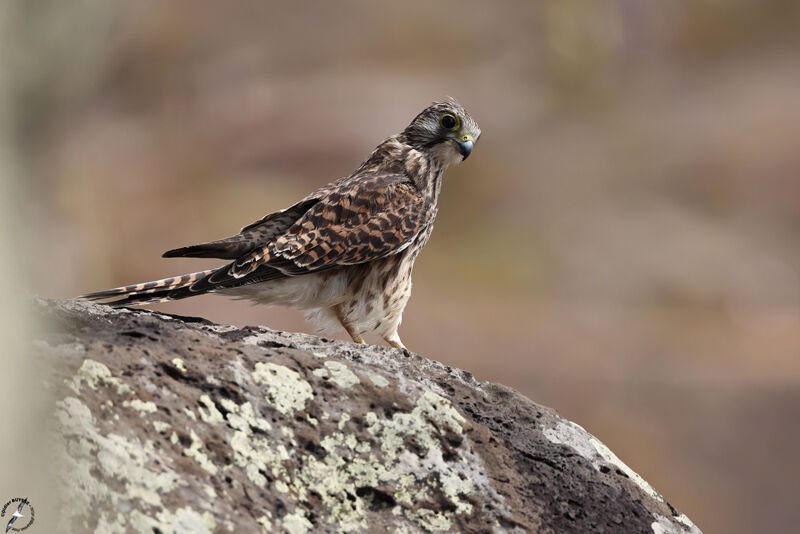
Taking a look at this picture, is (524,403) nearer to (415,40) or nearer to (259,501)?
(259,501)

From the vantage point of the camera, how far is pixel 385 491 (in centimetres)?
263

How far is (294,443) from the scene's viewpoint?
262 centimetres

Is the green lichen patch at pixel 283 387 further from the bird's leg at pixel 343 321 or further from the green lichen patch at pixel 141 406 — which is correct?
the bird's leg at pixel 343 321

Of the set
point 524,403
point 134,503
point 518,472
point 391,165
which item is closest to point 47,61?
point 134,503

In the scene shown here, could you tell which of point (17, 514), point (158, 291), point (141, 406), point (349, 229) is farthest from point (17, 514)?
point (349, 229)

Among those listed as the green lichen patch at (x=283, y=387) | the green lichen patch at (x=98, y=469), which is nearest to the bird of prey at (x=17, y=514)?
the green lichen patch at (x=98, y=469)

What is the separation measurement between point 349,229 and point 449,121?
44.8 inches

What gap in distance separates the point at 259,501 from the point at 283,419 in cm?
33

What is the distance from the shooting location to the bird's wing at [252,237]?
4547 millimetres

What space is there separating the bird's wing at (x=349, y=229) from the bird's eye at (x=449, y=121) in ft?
1.65

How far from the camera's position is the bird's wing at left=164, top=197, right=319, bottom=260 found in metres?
4.55

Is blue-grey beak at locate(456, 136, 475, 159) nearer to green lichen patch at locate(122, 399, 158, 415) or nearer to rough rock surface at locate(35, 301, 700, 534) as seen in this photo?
rough rock surface at locate(35, 301, 700, 534)

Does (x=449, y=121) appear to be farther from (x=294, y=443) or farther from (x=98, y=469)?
(x=98, y=469)

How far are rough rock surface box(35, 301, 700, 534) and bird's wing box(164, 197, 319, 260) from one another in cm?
126
